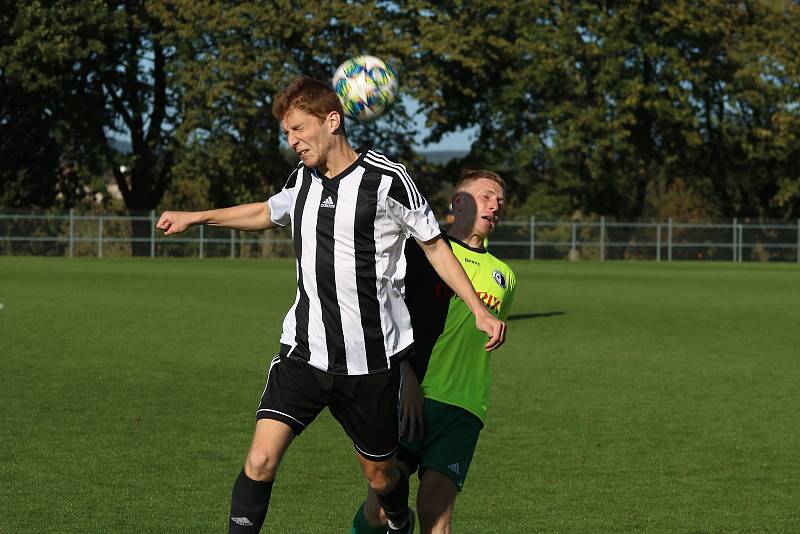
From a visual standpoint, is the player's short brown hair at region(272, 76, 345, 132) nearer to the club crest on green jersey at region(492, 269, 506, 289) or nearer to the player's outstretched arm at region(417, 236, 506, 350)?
the player's outstretched arm at region(417, 236, 506, 350)

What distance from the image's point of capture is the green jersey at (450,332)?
17.4 ft

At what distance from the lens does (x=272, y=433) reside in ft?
16.4

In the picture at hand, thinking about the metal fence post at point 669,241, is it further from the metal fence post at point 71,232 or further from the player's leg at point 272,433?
the player's leg at point 272,433

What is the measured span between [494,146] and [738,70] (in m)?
10.9

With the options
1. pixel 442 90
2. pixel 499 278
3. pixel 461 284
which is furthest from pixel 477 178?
pixel 442 90

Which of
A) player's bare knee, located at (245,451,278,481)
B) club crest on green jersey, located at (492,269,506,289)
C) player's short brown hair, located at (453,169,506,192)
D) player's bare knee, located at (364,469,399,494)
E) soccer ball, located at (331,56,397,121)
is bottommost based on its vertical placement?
player's bare knee, located at (364,469,399,494)

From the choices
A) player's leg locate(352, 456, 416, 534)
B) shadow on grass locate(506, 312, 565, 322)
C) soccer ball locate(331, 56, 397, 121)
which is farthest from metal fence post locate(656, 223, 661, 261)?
player's leg locate(352, 456, 416, 534)

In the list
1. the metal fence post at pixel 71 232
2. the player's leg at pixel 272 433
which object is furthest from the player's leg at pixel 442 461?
the metal fence post at pixel 71 232

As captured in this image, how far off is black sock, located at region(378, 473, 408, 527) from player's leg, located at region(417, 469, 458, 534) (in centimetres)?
9

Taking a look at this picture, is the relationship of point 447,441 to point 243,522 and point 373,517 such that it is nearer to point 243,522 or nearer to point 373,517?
point 373,517

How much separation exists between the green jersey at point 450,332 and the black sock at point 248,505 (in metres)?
0.80

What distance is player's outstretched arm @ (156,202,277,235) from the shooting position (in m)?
5.45

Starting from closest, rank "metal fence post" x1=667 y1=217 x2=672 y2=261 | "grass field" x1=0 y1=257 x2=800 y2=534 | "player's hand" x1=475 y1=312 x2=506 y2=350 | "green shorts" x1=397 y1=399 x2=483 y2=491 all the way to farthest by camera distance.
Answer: "player's hand" x1=475 y1=312 x2=506 y2=350, "green shorts" x1=397 y1=399 x2=483 y2=491, "grass field" x1=0 y1=257 x2=800 y2=534, "metal fence post" x1=667 y1=217 x2=672 y2=261

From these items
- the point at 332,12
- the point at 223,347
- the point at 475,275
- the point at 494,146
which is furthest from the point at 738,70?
the point at 475,275
